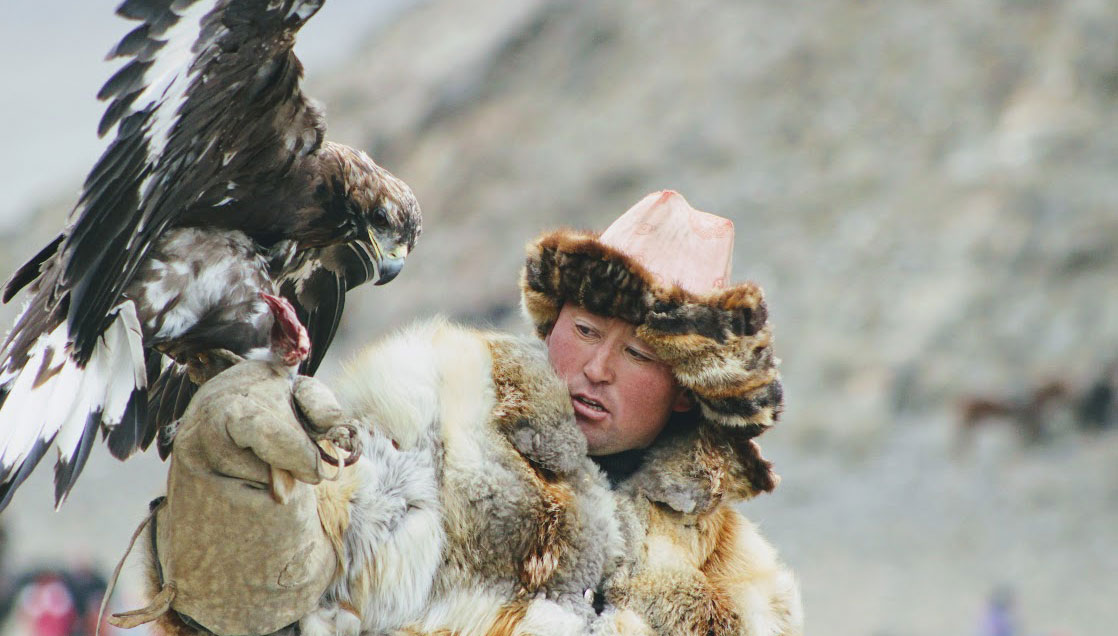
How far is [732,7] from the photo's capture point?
786 inches

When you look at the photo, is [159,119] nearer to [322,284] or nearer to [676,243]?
[322,284]

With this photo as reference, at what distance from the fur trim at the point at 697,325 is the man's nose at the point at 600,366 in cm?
8

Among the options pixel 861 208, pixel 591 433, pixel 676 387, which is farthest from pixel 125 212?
pixel 861 208

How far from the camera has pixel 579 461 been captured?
2.10 m

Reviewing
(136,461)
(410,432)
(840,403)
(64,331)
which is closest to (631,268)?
(410,432)

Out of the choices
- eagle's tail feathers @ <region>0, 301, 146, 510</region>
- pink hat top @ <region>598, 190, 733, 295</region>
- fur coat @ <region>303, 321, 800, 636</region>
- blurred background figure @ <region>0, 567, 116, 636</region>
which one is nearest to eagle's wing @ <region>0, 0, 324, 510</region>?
eagle's tail feathers @ <region>0, 301, 146, 510</region>

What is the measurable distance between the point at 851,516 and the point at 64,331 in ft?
38.1

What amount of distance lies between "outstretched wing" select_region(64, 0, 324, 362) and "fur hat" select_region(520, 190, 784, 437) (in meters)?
0.61

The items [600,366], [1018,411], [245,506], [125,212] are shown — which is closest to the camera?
[245,506]

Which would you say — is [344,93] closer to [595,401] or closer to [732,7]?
[732,7]

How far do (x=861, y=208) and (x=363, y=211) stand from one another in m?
14.3

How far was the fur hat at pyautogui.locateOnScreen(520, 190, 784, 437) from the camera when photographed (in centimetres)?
214

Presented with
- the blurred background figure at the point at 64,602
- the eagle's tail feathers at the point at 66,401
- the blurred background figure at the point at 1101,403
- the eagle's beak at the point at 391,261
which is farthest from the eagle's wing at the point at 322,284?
the blurred background figure at the point at 1101,403

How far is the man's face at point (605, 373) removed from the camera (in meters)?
2.23
